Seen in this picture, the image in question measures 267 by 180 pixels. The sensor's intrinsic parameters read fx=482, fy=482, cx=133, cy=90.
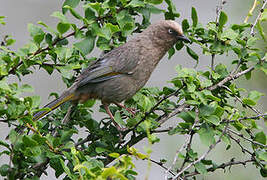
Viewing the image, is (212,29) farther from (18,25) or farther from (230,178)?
(18,25)

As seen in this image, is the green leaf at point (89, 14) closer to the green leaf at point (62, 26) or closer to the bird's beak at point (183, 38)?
the green leaf at point (62, 26)

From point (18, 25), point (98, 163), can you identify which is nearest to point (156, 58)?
point (98, 163)

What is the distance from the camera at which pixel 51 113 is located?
3793mm

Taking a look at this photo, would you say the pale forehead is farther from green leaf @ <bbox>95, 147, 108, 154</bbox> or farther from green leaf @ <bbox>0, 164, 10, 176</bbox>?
green leaf @ <bbox>0, 164, 10, 176</bbox>

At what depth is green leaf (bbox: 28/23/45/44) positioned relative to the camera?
322cm

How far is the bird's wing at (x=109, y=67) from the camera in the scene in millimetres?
4270

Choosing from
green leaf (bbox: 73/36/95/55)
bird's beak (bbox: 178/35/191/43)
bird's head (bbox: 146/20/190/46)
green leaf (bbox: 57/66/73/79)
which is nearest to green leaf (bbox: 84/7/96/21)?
green leaf (bbox: 73/36/95/55)

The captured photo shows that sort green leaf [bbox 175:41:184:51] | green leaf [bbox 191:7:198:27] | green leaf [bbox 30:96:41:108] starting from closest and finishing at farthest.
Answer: green leaf [bbox 30:96:41:108] < green leaf [bbox 191:7:198:27] < green leaf [bbox 175:41:184:51]

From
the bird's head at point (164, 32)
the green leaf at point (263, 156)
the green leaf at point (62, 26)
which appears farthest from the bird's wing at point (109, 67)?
the green leaf at point (263, 156)

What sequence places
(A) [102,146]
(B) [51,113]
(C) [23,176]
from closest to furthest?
(C) [23,176] < (A) [102,146] < (B) [51,113]

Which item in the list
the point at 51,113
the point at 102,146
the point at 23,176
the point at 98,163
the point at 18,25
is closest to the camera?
the point at 98,163

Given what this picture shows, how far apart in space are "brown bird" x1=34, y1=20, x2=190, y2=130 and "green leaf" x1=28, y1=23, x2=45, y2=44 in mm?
836

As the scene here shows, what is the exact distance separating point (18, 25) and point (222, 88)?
4189 mm

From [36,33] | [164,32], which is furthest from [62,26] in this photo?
[164,32]
